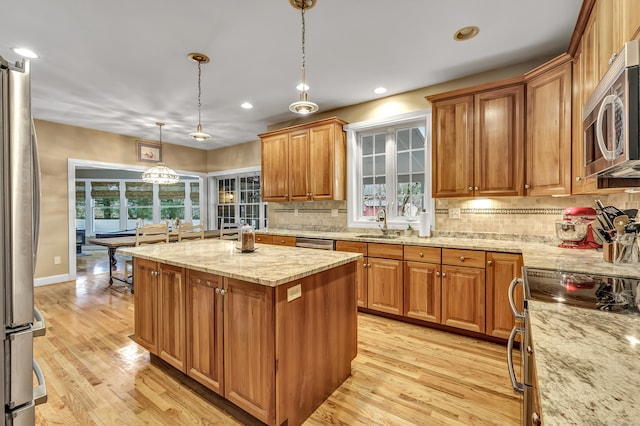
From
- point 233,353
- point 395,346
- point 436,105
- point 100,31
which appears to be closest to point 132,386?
point 233,353

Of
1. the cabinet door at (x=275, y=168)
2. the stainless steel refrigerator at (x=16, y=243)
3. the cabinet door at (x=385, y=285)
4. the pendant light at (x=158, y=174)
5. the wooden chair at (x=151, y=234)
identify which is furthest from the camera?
the pendant light at (x=158, y=174)

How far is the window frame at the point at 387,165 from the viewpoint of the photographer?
362 cm

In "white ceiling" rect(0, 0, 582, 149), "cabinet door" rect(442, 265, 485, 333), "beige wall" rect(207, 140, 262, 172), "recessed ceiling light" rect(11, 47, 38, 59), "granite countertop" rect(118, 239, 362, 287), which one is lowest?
"cabinet door" rect(442, 265, 485, 333)

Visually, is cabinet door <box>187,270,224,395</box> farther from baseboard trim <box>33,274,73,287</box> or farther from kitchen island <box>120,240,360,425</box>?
baseboard trim <box>33,274,73,287</box>

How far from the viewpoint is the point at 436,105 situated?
3275 millimetres

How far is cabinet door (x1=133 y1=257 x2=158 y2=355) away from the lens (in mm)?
2270

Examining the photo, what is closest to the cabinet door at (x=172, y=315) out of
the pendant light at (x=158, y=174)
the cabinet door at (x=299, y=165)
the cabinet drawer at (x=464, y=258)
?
the cabinet drawer at (x=464, y=258)

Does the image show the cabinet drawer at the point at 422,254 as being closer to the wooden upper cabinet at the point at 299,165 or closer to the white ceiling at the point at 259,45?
the wooden upper cabinet at the point at 299,165

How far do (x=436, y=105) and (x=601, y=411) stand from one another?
10.5 feet

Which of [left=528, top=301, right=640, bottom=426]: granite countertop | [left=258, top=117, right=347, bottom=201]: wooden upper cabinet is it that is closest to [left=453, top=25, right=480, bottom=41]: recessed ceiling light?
[left=258, top=117, right=347, bottom=201]: wooden upper cabinet

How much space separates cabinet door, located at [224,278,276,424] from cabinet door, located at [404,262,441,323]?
1.94 meters

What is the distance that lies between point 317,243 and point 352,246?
492mm

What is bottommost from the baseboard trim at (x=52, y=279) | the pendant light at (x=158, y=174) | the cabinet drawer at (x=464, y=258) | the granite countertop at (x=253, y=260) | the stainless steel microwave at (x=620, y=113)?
the baseboard trim at (x=52, y=279)

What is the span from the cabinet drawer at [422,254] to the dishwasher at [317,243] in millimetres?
898
